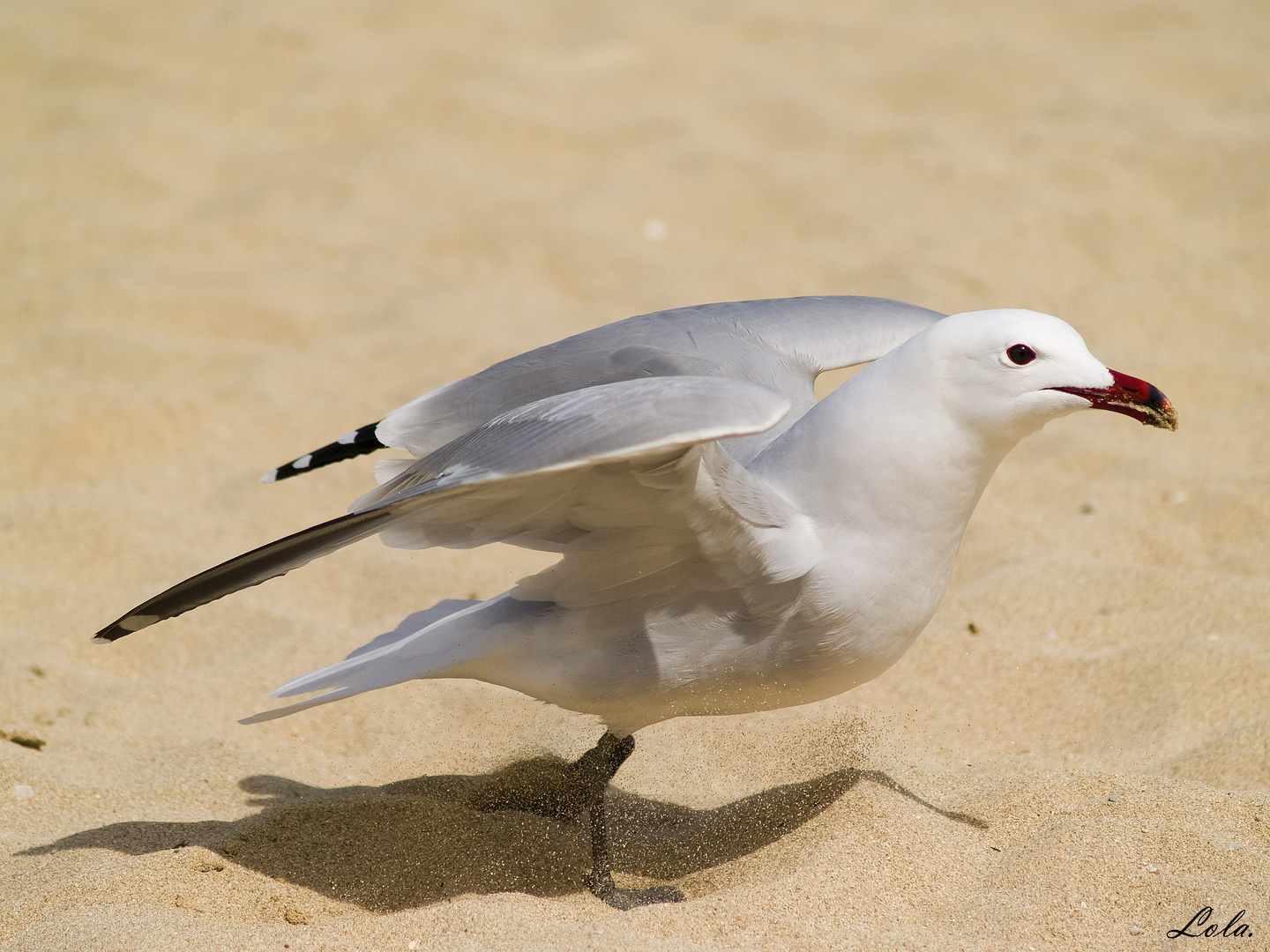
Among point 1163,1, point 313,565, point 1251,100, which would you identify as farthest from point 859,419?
point 1163,1

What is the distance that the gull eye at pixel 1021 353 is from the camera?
1.74 meters

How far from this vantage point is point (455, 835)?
6.84 feet

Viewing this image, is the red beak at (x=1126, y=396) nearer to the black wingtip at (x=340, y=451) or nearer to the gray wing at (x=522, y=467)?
the gray wing at (x=522, y=467)

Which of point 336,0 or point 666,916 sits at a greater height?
point 336,0

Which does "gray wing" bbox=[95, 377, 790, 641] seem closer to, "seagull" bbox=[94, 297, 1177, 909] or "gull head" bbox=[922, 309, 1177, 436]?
"seagull" bbox=[94, 297, 1177, 909]

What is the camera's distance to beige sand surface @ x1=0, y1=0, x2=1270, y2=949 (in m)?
1.89

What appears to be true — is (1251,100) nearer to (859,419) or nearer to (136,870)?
(859,419)

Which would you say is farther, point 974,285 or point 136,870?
point 974,285

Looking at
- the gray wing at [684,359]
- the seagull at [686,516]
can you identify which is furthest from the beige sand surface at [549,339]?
the gray wing at [684,359]

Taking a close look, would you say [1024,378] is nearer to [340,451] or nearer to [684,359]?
[684,359]

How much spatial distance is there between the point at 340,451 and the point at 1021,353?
3.97 ft

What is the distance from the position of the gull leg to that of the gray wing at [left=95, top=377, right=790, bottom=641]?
486 millimetres

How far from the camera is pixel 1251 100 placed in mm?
4707

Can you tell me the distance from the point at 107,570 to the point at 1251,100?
4362 mm
